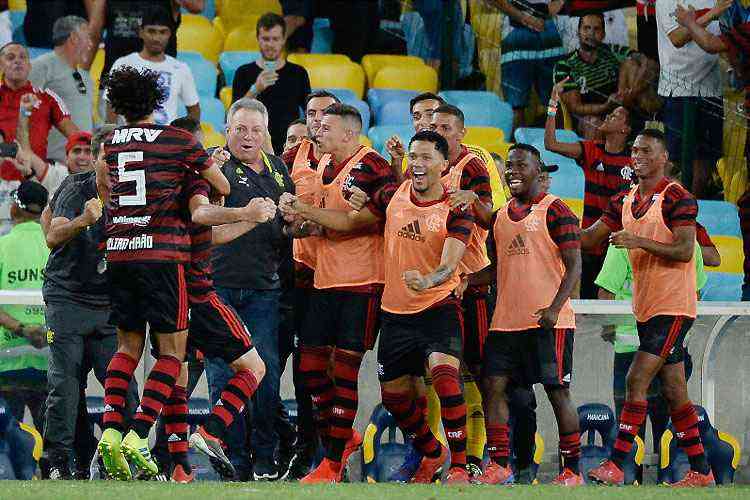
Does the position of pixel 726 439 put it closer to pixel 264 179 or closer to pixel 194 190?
pixel 264 179

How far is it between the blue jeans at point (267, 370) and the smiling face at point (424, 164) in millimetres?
1292

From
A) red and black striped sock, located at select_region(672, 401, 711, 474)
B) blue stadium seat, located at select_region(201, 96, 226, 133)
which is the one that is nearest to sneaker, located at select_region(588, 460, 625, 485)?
red and black striped sock, located at select_region(672, 401, 711, 474)

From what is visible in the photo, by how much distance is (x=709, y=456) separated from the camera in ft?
33.5

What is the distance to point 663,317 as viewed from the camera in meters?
9.53

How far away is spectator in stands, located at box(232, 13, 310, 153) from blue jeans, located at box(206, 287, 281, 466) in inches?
142

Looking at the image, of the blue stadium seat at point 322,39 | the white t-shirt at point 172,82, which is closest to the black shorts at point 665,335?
the white t-shirt at point 172,82

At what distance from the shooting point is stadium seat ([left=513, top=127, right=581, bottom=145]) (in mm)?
14070

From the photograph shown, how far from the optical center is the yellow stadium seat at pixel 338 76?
14.9 meters

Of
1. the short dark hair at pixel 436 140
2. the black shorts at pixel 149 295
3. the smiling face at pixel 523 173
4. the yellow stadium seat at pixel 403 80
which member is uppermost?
the yellow stadium seat at pixel 403 80

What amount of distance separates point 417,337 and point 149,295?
1.77 m

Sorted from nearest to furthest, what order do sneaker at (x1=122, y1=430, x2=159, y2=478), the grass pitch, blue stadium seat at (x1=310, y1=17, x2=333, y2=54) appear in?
Answer: the grass pitch < sneaker at (x1=122, y1=430, x2=159, y2=478) < blue stadium seat at (x1=310, y1=17, x2=333, y2=54)

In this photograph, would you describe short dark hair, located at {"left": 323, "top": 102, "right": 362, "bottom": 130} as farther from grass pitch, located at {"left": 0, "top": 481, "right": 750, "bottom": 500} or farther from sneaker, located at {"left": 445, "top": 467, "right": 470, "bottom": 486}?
grass pitch, located at {"left": 0, "top": 481, "right": 750, "bottom": 500}

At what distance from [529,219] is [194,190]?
2.42 m

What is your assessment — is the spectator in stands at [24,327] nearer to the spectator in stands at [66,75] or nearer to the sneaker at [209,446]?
the sneaker at [209,446]
